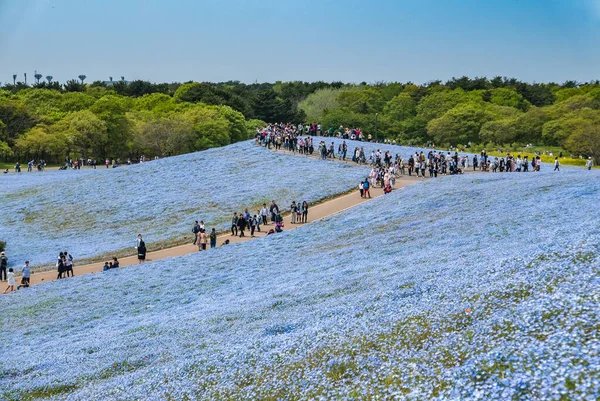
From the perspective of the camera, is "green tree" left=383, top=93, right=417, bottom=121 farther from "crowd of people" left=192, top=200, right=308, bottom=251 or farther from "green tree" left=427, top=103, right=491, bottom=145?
"crowd of people" left=192, top=200, right=308, bottom=251

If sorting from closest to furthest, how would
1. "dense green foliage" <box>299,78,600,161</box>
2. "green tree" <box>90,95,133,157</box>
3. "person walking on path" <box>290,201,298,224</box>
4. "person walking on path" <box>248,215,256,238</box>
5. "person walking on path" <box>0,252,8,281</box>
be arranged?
"person walking on path" <box>0,252,8,281</box>
"person walking on path" <box>248,215,256,238</box>
"person walking on path" <box>290,201,298,224</box>
"dense green foliage" <box>299,78,600,161</box>
"green tree" <box>90,95,133,157</box>

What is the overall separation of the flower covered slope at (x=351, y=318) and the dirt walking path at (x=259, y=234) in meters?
3.73

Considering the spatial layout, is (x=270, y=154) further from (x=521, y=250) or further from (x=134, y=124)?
(x=134, y=124)

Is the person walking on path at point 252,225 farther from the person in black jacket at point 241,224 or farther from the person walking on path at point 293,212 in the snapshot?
the person walking on path at point 293,212

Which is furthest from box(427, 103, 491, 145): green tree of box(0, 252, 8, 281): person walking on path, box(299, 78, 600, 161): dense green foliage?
box(0, 252, 8, 281): person walking on path

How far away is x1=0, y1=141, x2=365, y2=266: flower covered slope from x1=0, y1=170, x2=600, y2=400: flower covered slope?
12959 millimetres

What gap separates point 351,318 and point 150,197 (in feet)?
135

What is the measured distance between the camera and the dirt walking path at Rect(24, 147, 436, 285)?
38.5m

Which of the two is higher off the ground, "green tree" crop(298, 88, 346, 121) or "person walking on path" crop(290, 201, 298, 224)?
"green tree" crop(298, 88, 346, 121)

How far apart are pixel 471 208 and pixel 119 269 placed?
18.6 metres

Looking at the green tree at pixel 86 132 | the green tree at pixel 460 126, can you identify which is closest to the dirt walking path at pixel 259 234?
the green tree at pixel 460 126

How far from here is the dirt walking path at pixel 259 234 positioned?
38.5 meters

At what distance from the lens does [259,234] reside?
1676 inches

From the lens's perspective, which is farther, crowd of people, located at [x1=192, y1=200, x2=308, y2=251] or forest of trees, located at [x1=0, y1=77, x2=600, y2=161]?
forest of trees, located at [x1=0, y1=77, x2=600, y2=161]
